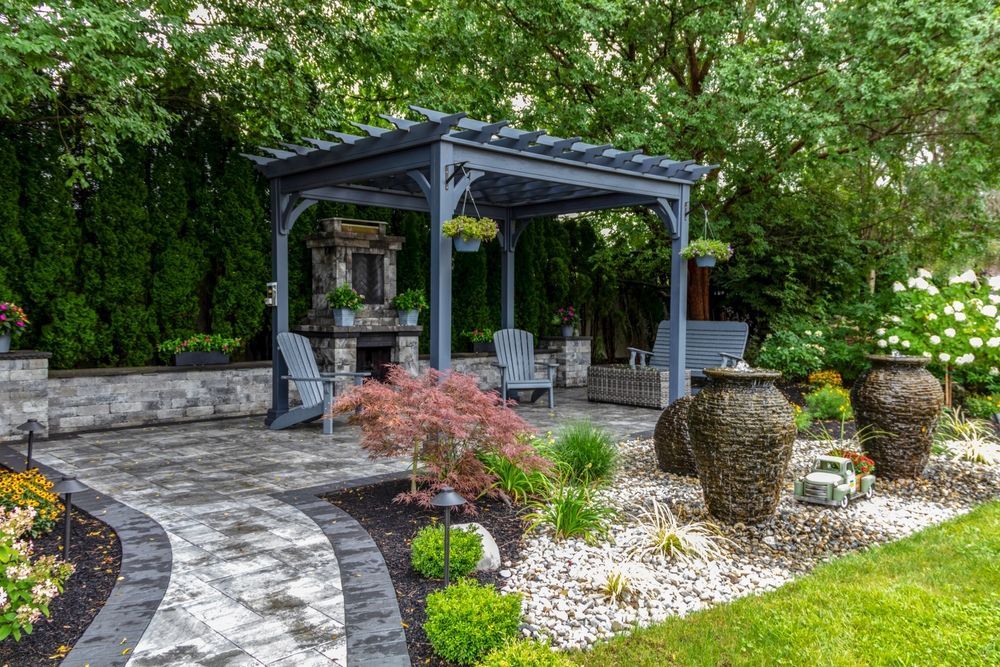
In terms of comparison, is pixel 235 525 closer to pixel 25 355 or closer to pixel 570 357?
pixel 25 355

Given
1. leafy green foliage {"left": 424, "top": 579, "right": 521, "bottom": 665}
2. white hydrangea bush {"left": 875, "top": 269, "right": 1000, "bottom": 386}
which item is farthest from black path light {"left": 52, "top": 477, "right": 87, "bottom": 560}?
white hydrangea bush {"left": 875, "top": 269, "right": 1000, "bottom": 386}

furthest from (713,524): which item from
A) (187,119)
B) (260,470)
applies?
(187,119)

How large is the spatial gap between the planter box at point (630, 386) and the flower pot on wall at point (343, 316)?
2875 mm

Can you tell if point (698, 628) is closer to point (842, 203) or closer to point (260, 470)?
point (260, 470)

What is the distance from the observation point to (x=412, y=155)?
A: 219 inches

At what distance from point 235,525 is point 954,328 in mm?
6538

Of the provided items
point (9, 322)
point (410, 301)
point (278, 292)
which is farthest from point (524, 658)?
point (410, 301)

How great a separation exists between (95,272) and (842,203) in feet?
30.6

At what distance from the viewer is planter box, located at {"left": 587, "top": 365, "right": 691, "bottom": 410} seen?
8.16 metres

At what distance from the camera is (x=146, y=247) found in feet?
23.3

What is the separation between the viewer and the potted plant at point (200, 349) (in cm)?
721

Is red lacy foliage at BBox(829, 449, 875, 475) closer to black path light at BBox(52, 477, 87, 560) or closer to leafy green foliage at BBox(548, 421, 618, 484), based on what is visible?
leafy green foliage at BBox(548, 421, 618, 484)

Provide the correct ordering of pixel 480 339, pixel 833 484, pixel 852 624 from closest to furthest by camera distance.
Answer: pixel 852 624 < pixel 833 484 < pixel 480 339

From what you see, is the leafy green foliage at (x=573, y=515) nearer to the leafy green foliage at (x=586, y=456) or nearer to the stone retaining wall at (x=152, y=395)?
the leafy green foliage at (x=586, y=456)
